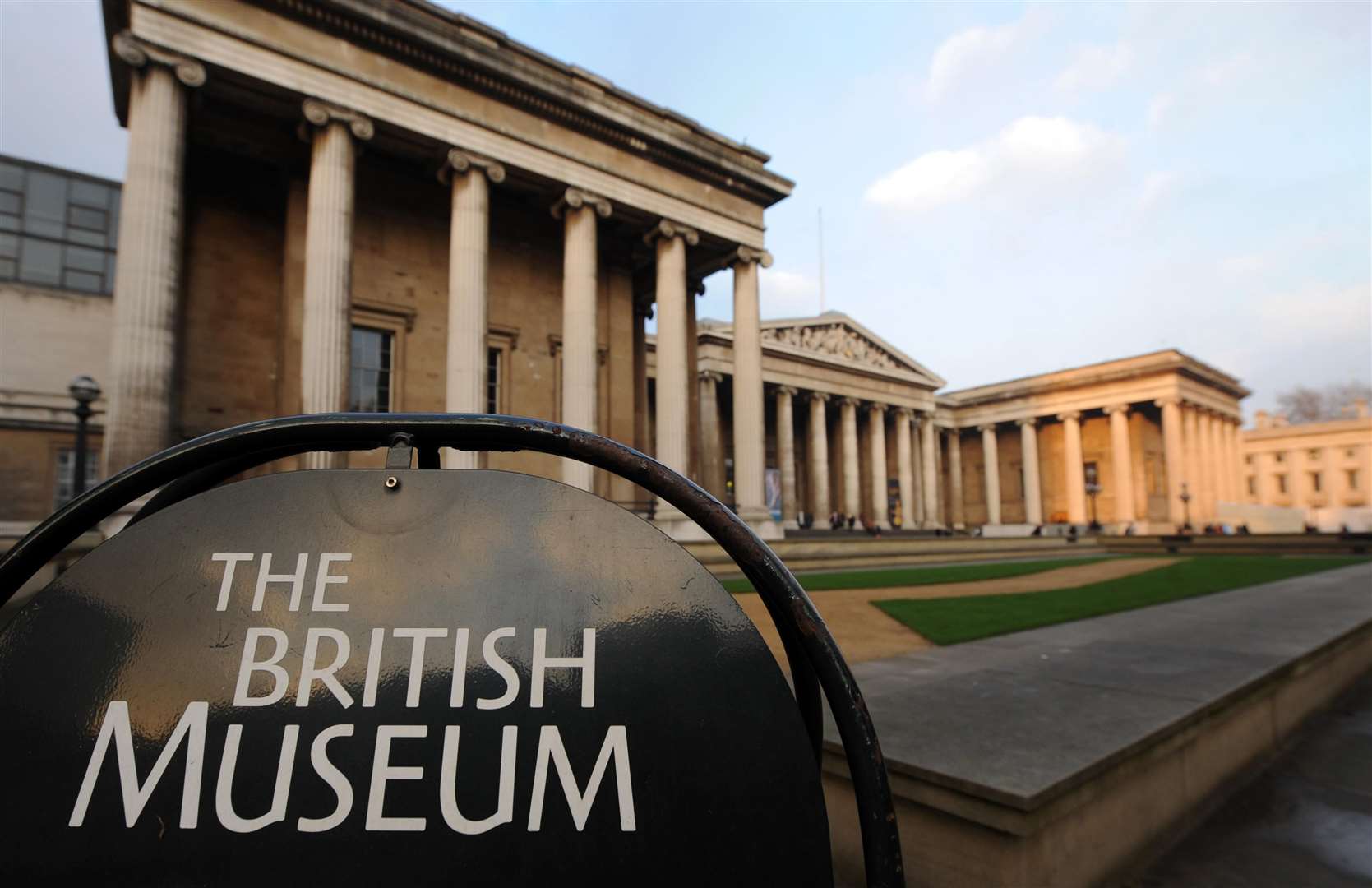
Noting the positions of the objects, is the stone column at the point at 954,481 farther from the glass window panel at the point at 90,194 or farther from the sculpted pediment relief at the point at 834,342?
the glass window panel at the point at 90,194

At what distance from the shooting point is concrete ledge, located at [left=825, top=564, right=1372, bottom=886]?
266 centimetres

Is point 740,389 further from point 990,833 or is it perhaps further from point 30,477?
point 30,477

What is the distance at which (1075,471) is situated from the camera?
5850cm

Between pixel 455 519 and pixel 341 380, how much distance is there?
16.1 meters

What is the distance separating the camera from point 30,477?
23.4 meters

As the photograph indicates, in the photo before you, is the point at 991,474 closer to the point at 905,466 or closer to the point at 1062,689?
the point at 905,466

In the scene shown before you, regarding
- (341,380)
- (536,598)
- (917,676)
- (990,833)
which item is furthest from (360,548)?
(341,380)

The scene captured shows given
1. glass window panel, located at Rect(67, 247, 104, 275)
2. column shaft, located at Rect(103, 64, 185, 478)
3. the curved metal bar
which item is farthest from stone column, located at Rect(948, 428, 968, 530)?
the curved metal bar

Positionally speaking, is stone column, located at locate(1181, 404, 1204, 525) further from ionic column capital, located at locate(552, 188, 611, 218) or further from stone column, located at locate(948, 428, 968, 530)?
ionic column capital, located at locate(552, 188, 611, 218)

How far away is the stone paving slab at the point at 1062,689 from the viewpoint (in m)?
2.89

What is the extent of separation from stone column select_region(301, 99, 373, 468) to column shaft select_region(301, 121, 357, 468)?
16 mm

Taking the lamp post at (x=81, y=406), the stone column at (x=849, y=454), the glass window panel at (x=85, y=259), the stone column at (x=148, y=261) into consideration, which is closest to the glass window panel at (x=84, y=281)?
the glass window panel at (x=85, y=259)

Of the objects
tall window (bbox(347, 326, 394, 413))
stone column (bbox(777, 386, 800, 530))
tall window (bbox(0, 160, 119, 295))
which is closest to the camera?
tall window (bbox(347, 326, 394, 413))

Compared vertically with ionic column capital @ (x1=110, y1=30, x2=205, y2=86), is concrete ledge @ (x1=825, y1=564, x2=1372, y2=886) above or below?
below
